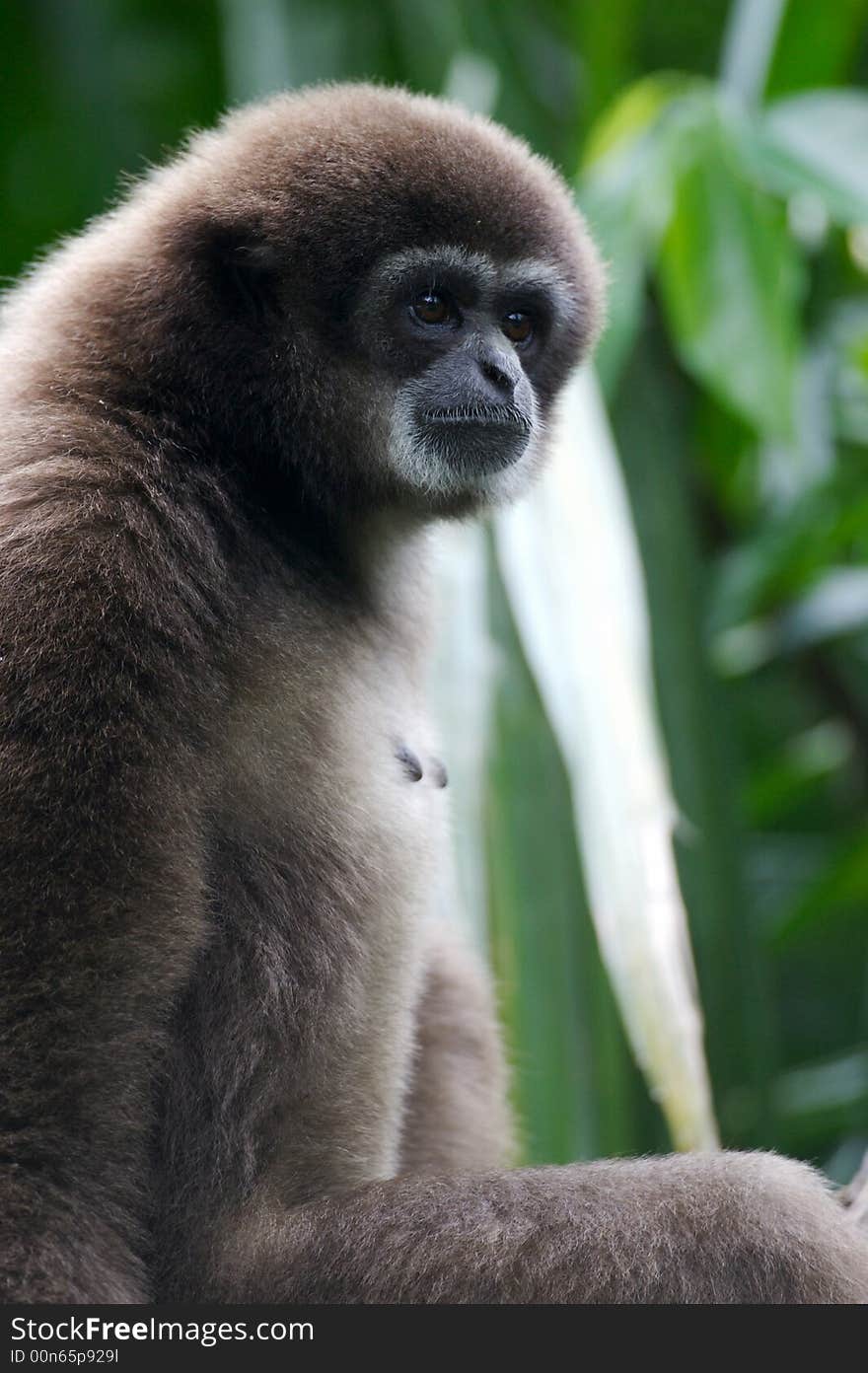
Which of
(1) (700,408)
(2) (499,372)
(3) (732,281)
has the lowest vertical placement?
(1) (700,408)

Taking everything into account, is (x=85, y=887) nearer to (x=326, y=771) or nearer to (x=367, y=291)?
(x=326, y=771)

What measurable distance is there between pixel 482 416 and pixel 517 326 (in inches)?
12.5

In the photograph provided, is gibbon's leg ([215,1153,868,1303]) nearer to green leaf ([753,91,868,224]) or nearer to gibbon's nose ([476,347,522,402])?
gibbon's nose ([476,347,522,402])

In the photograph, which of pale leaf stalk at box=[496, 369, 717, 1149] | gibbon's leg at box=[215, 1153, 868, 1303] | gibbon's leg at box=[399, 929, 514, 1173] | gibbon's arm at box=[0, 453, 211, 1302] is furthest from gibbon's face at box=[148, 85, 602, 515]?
gibbon's leg at box=[215, 1153, 868, 1303]

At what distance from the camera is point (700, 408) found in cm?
652

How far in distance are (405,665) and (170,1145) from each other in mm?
1287

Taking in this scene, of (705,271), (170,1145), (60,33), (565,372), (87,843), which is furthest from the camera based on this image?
(60,33)

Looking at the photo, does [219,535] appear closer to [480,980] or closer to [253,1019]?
[253,1019]

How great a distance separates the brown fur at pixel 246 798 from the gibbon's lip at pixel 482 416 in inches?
4.9

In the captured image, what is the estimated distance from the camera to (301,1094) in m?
3.03

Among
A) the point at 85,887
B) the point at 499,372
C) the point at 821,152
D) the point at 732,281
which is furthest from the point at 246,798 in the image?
the point at 821,152

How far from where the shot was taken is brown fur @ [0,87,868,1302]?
275 cm

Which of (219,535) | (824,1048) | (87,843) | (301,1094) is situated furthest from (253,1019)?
(824,1048)

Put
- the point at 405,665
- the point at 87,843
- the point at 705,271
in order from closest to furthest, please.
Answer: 1. the point at 87,843
2. the point at 405,665
3. the point at 705,271
